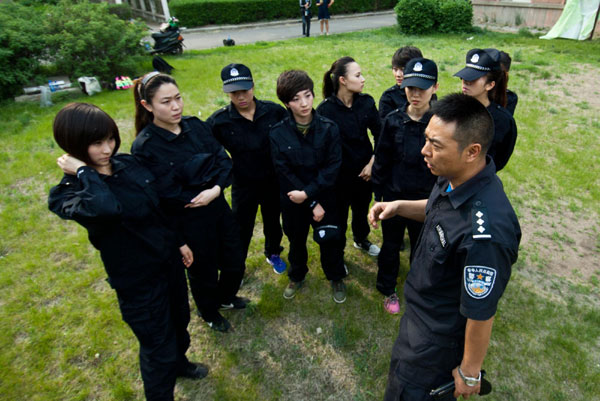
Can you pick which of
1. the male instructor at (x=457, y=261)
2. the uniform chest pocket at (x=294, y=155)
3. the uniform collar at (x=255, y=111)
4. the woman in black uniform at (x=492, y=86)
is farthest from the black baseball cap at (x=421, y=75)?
the uniform collar at (x=255, y=111)

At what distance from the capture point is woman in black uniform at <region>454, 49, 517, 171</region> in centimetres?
324

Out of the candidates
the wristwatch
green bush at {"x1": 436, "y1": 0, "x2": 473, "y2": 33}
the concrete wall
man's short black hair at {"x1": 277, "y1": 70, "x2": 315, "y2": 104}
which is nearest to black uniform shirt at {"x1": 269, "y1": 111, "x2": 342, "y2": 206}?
man's short black hair at {"x1": 277, "y1": 70, "x2": 315, "y2": 104}

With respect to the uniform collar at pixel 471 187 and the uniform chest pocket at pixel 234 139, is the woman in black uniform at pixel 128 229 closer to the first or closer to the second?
the uniform chest pocket at pixel 234 139

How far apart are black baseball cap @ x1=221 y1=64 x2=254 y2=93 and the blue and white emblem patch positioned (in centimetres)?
240

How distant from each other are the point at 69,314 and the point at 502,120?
4571 mm

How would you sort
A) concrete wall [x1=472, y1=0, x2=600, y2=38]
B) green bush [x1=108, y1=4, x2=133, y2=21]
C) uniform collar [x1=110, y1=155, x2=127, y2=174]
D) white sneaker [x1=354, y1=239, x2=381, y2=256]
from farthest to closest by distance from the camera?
green bush [x1=108, y1=4, x2=133, y2=21]
concrete wall [x1=472, y1=0, x2=600, y2=38]
white sneaker [x1=354, y1=239, x2=381, y2=256]
uniform collar [x1=110, y1=155, x2=127, y2=174]

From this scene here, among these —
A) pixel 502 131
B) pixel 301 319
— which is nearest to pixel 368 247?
pixel 301 319

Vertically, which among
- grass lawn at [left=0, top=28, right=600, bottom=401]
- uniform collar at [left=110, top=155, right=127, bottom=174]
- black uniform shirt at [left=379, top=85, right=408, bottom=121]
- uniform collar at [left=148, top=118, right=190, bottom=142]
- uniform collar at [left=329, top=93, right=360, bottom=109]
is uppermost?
uniform collar at [left=148, top=118, right=190, bottom=142]

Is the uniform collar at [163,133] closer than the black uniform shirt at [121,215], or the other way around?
the black uniform shirt at [121,215]

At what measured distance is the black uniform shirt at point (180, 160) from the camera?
2.67 m

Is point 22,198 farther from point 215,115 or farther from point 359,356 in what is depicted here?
point 359,356

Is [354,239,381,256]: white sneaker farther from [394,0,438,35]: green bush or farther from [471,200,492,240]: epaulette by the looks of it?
[394,0,438,35]: green bush

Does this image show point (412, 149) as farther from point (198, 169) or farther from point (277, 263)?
point (277, 263)

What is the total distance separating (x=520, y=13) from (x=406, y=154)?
18.3 meters
